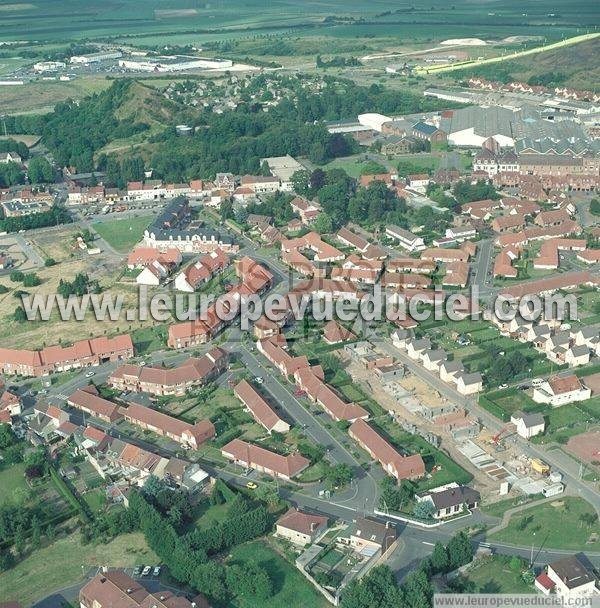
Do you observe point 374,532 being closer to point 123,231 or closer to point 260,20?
point 123,231

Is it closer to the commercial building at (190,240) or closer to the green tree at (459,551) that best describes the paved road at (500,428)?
the green tree at (459,551)

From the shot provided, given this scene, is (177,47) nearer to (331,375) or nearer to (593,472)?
(331,375)

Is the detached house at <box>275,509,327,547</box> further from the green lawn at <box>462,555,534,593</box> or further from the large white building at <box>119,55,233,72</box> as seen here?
the large white building at <box>119,55,233,72</box>

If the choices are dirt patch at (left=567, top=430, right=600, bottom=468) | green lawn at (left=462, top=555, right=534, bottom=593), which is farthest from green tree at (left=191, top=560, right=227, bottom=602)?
dirt patch at (left=567, top=430, right=600, bottom=468)

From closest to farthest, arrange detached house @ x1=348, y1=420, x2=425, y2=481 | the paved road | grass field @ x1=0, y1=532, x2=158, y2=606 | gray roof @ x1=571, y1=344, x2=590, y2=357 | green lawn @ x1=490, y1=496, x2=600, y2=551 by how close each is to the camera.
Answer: grass field @ x1=0, y1=532, x2=158, y2=606 → green lawn @ x1=490, y1=496, x2=600, y2=551 → the paved road → detached house @ x1=348, y1=420, x2=425, y2=481 → gray roof @ x1=571, y1=344, x2=590, y2=357

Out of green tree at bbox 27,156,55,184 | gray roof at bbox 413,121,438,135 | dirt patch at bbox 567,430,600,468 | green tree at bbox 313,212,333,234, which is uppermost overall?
gray roof at bbox 413,121,438,135

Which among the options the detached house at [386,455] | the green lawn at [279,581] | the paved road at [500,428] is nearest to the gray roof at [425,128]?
the paved road at [500,428]
